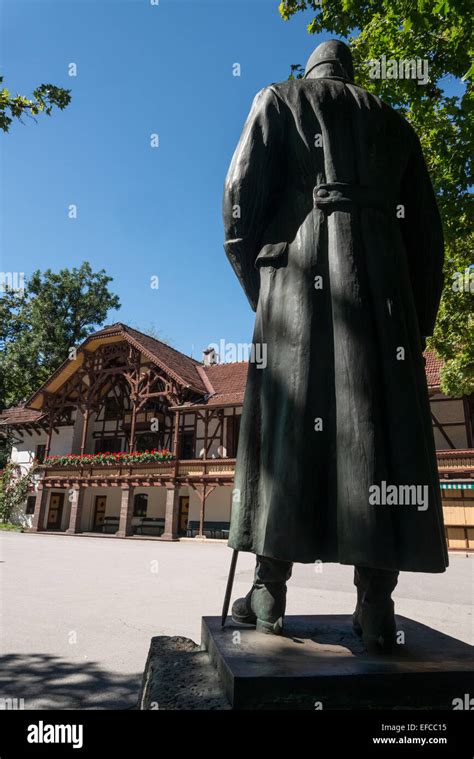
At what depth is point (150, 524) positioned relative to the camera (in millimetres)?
23953

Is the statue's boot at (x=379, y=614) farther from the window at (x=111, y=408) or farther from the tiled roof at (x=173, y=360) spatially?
the window at (x=111, y=408)

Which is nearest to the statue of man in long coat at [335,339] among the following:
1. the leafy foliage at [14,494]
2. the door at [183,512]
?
the door at [183,512]

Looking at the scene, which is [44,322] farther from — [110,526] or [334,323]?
[334,323]

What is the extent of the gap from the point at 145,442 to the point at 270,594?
25504 mm

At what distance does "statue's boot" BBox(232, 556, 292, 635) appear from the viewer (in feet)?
6.07

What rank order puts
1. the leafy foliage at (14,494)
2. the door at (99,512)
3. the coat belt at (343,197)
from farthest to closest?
the leafy foliage at (14,494)
the door at (99,512)
the coat belt at (343,197)

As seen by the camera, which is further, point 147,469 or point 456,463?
point 147,469

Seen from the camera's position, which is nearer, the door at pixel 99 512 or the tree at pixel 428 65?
the tree at pixel 428 65

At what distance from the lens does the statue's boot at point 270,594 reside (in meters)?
1.85

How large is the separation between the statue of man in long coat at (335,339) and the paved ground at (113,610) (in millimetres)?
1928

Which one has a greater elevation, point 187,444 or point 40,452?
point 40,452

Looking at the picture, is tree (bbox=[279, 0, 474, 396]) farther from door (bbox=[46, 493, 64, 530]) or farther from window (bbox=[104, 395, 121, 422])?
door (bbox=[46, 493, 64, 530])

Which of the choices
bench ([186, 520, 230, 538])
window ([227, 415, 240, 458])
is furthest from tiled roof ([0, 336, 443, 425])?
bench ([186, 520, 230, 538])

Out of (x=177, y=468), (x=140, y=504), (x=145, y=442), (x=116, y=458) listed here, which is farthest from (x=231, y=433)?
(x=140, y=504)
